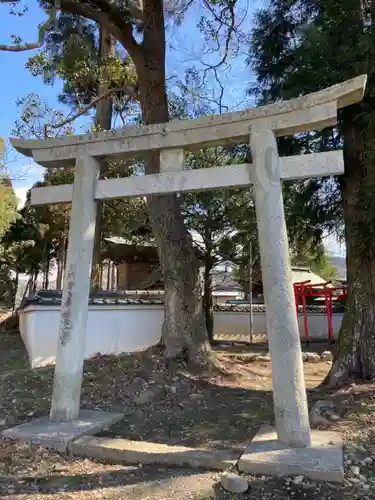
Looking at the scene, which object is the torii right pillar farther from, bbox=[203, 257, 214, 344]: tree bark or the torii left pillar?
bbox=[203, 257, 214, 344]: tree bark

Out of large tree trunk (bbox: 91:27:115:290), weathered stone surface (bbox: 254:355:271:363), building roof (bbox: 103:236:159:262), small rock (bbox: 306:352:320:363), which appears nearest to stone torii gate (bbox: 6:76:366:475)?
weathered stone surface (bbox: 254:355:271:363)

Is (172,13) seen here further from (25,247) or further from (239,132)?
(25,247)

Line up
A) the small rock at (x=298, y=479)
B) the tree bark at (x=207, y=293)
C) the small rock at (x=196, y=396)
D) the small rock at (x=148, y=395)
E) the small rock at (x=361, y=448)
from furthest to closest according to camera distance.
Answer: the tree bark at (x=207, y=293), the small rock at (x=196, y=396), the small rock at (x=148, y=395), the small rock at (x=361, y=448), the small rock at (x=298, y=479)

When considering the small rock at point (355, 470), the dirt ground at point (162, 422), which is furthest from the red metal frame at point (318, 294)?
the small rock at point (355, 470)

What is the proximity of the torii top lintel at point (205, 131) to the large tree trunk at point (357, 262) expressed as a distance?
1.44 m

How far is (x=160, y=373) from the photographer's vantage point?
653 centimetres

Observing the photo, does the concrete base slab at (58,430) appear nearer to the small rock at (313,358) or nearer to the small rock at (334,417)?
the small rock at (334,417)

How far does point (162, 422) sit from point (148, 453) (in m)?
1.33

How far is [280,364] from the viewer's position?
4.02 metres

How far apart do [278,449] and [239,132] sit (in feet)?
9.79

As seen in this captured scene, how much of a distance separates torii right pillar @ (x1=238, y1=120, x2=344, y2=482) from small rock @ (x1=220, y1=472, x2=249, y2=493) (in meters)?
0.24

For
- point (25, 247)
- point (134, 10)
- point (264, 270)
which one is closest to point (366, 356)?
point (264, 270)

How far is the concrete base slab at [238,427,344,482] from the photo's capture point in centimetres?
346

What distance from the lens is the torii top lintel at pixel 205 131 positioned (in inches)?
168
